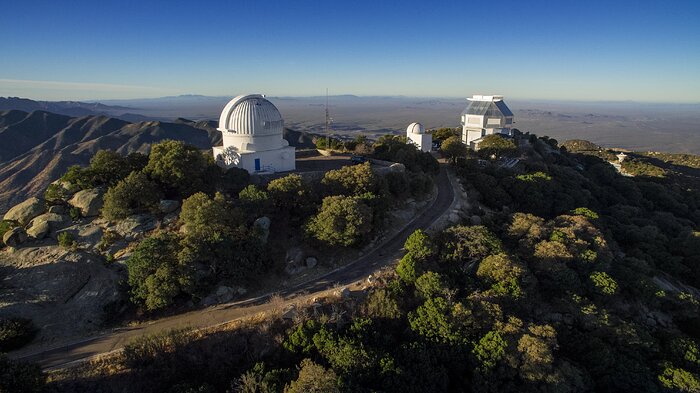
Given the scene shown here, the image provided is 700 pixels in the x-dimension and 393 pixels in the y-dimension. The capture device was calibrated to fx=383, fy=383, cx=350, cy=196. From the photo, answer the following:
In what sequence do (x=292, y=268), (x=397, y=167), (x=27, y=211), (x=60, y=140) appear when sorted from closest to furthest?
(x=292, y=268) < (x=27, y=211) < (x=397, y=167) < (x=60, y=140)

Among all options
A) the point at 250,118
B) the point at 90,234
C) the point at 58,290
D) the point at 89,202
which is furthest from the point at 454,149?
the point at 58,290

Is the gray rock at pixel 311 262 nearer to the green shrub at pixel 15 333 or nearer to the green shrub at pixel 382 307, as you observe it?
the green shrub at pixel 382 307

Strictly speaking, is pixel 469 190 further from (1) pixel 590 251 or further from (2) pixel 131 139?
(2) pixel 131 139

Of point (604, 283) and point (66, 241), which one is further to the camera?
point (66, 241)

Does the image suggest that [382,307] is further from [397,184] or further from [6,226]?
[6,226]

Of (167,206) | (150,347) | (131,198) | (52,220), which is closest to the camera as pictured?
(150,347)

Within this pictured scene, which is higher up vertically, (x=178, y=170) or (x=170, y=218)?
(x=178, y=170)

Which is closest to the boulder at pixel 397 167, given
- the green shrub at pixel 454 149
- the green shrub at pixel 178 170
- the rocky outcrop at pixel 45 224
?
the green shrub at pixel 454 149
